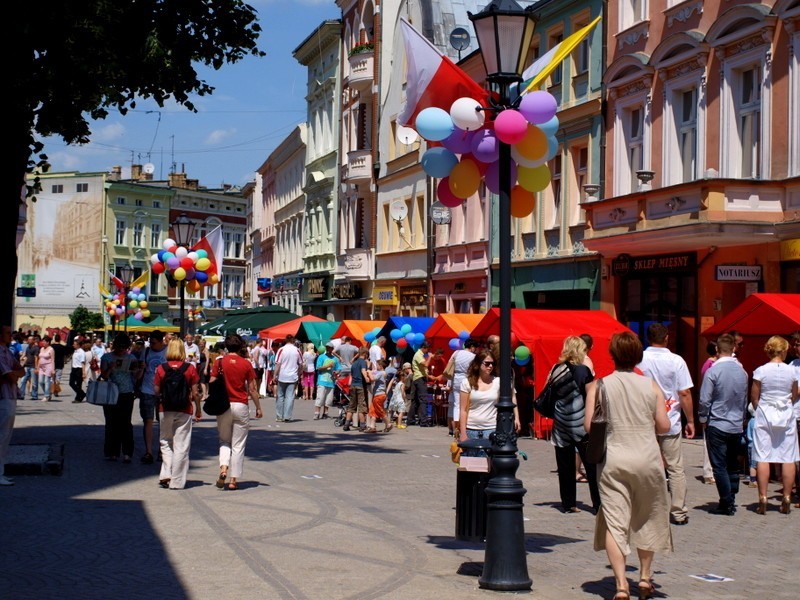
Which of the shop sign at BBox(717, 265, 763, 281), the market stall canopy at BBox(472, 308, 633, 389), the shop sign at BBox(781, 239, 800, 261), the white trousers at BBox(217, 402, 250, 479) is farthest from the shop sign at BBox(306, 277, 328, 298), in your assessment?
the white trousers at BBox(217, 402, 250, 479)

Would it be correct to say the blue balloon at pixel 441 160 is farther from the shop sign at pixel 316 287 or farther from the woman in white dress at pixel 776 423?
the shop sign at pixel 316 287

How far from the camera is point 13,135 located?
1656cm

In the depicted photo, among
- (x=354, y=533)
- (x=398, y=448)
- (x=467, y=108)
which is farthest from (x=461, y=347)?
(x=467, y=108)

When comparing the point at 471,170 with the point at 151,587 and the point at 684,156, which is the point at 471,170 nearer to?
the point at 151,587

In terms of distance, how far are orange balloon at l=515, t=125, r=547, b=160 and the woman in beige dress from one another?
2342 mm

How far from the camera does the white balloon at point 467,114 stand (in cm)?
977

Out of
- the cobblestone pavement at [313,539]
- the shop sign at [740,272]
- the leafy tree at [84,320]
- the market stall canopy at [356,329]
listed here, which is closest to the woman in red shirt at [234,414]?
the cobblestone pavement at [313,539]

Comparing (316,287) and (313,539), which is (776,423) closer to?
(313,539)

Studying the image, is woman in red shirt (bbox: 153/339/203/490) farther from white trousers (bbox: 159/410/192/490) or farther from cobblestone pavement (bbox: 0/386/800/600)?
cobblestone pavement (bbox: 0/386/800/600)

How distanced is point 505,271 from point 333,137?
45891 millimetres

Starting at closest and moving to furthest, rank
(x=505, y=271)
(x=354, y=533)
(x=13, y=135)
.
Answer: (x=505, y=271) < (x=354, y=533) < (x=13, y=135)

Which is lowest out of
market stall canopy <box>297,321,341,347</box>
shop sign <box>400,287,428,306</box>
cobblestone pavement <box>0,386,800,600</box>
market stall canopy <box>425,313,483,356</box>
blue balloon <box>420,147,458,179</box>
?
cobblestone pavement <box>0,386,800,600</box>

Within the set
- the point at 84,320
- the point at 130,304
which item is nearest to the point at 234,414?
the point at 130,304

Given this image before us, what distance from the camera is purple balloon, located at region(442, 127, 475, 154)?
10133 mm
